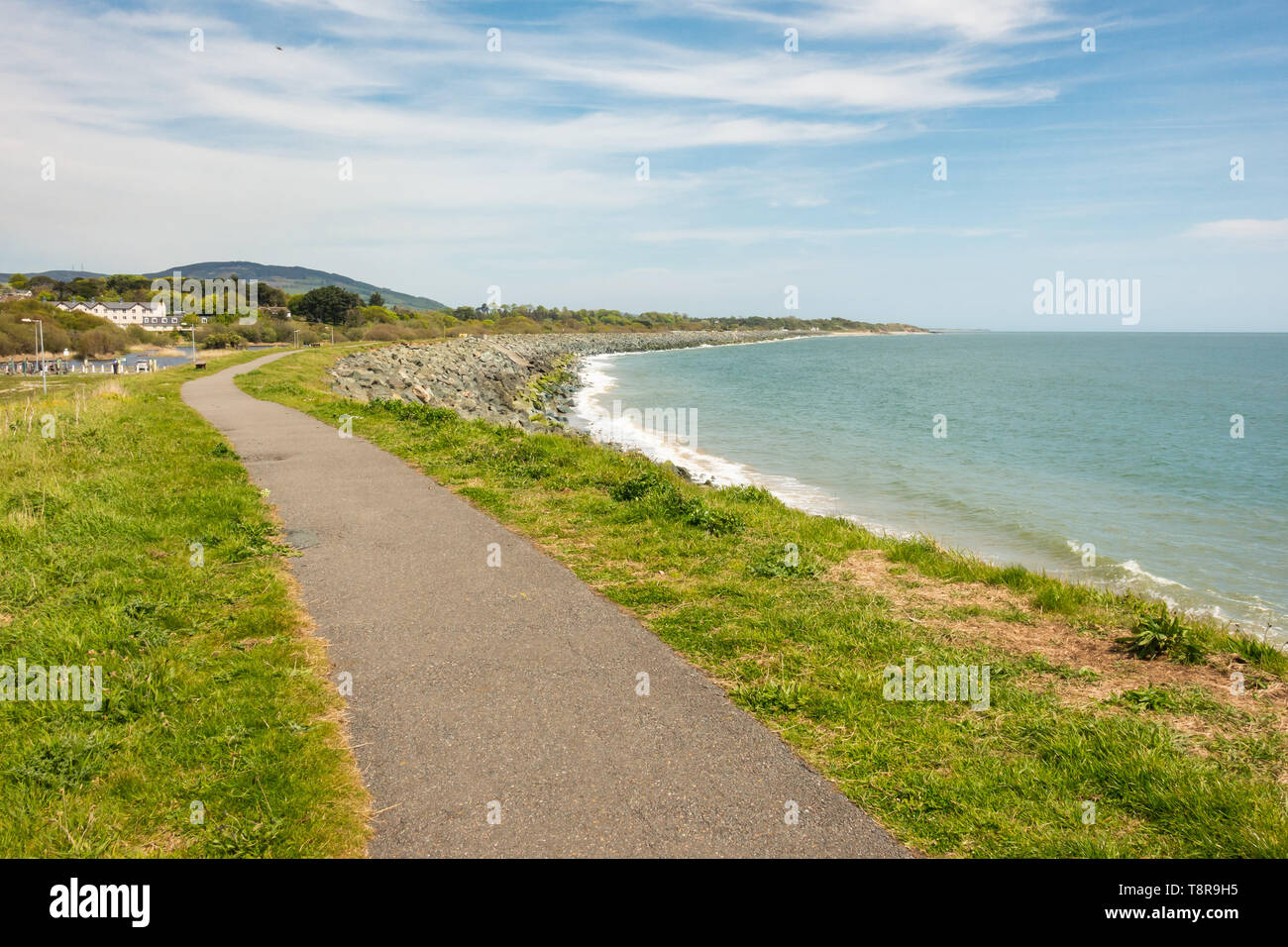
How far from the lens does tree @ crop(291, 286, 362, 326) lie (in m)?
95.5

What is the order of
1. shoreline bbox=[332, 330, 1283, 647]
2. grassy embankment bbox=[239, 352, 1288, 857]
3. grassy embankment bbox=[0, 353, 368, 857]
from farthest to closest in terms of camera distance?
shoreline bbox=[332, 330, 1283, 647]
grassy embankment bbox=[239, 352, 1288, 857]
grassy embankment bbox=[0, 353, 368, 857]

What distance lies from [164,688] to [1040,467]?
2506 centimetres

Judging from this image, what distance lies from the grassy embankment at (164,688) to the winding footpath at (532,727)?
1.00 ft

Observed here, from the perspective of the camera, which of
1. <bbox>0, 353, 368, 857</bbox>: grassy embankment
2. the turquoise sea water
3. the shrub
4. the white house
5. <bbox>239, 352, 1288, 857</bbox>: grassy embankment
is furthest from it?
the white house

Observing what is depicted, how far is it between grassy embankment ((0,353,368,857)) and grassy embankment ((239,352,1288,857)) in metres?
2.76

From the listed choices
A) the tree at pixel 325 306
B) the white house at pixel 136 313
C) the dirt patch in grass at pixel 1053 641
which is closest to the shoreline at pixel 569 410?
the dirt patch in grass at pixel 1053 641

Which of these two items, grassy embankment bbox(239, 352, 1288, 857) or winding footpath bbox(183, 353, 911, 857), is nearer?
winding footpath bbox(183, 353, 911, 857)

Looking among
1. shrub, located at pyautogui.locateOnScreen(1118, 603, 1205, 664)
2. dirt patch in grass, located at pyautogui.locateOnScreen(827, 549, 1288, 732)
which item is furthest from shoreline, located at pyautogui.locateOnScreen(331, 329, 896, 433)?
shrub, located at pyautogui.locateOnScreen(1118, 603, 1205, 664)

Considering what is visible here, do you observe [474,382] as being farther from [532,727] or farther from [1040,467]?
[532,727]

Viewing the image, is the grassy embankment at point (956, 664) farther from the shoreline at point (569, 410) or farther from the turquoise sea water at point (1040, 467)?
the turquoise sea water at point (1040, 467)

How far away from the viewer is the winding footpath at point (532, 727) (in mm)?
3754

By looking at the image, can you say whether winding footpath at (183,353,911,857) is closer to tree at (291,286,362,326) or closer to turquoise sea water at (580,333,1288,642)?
turquoise sea water at (580,333,1288,642)

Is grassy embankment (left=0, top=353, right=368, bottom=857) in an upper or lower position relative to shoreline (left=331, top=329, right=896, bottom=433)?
lower

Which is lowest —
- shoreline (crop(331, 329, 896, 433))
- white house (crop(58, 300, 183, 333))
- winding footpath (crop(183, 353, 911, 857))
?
winding footpath (crop(183, 353, 911, 857))
